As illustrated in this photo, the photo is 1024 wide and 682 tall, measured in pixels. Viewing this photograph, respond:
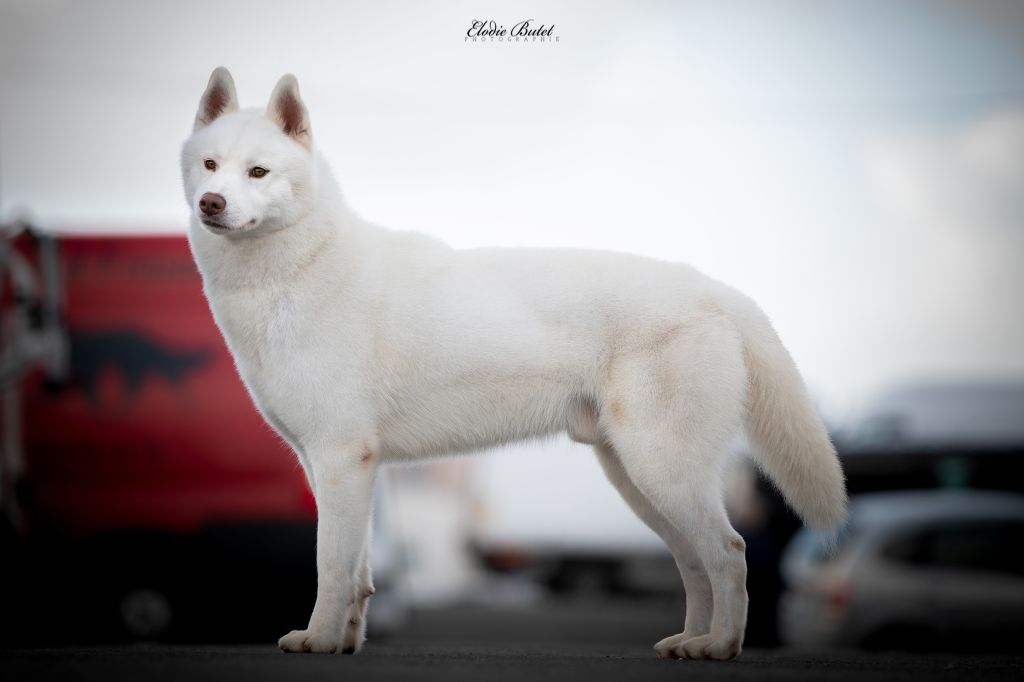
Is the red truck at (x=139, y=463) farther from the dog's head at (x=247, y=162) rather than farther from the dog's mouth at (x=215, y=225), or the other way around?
the dog's mouth at (x=215, y=225)

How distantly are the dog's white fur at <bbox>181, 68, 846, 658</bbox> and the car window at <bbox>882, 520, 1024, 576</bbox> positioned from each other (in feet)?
18.6

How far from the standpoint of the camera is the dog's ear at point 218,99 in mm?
4629

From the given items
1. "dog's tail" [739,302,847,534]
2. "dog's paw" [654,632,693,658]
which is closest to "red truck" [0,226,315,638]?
"dog's paw" [654,632,693,658]

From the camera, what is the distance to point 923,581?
9.55 meters

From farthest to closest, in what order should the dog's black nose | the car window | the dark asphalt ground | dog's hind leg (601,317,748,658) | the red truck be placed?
the car window, the red truck, dog's hind leg (601,317,748,658), the dog's black nose, the dark asphalt ground

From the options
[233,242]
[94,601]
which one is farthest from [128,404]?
[233,242]

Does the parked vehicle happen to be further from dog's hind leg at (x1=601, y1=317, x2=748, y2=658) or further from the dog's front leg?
dog's hind leg at (x1=601, y1=317, x2=748, y2=658)

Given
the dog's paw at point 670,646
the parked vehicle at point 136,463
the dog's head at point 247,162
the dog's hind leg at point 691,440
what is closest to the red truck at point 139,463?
the parked vehicle at point 136,463

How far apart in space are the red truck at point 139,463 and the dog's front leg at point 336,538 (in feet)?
14.1

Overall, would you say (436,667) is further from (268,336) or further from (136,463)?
(136,463)

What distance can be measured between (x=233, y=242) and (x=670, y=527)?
7.49 ft

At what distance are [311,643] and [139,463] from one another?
478cm

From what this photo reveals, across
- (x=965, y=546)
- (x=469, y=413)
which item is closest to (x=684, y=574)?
(x=469, y=413)

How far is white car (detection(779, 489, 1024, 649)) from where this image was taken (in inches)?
369
